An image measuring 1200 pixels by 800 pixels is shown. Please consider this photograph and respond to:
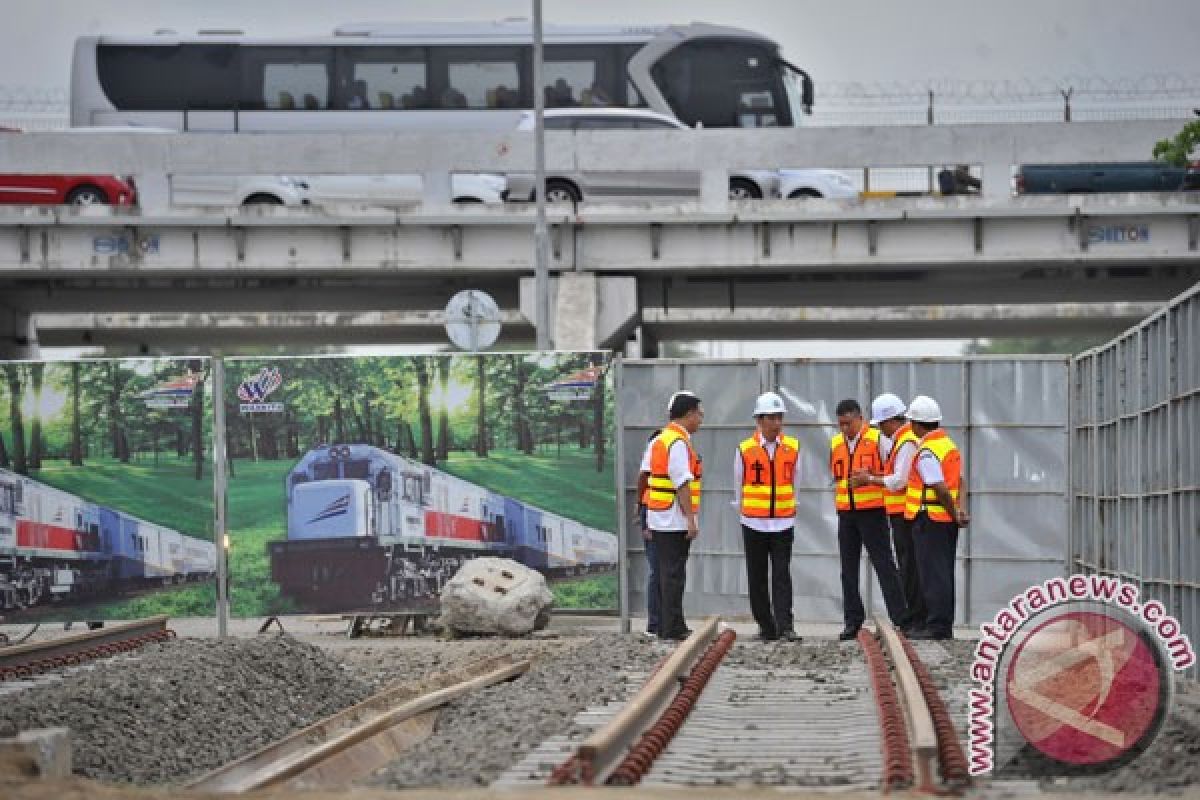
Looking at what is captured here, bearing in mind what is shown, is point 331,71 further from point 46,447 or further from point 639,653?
point 639,653

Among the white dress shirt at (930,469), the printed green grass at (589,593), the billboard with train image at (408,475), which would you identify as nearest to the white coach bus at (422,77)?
the billboard with train image at (408,475)

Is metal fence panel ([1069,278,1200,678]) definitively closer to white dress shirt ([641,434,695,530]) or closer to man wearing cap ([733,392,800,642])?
man wearing cap ([733,392,800,642])

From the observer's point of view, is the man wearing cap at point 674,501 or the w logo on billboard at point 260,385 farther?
the w logo on billboard at point 260,385

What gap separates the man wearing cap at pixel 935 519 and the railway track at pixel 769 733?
8.26ft

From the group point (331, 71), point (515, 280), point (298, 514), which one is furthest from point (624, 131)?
point (298, 514)

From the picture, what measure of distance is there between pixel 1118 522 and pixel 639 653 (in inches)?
178

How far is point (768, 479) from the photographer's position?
1862 centimetres

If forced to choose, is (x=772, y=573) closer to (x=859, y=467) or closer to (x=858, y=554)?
(x=858, y=554)

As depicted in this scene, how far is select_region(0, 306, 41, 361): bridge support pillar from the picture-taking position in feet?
146

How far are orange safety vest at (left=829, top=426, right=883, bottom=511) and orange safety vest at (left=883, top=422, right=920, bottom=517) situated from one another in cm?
11

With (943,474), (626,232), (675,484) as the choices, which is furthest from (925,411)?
Answer: (626,232)

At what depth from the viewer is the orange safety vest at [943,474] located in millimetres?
18219

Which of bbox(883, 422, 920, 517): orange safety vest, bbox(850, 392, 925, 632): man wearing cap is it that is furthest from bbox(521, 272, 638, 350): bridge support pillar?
bbox(883, 422, 920, 517): orange safety vest

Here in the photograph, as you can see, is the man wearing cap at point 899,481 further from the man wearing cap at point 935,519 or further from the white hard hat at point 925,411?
the white hard hat at point 925,411
